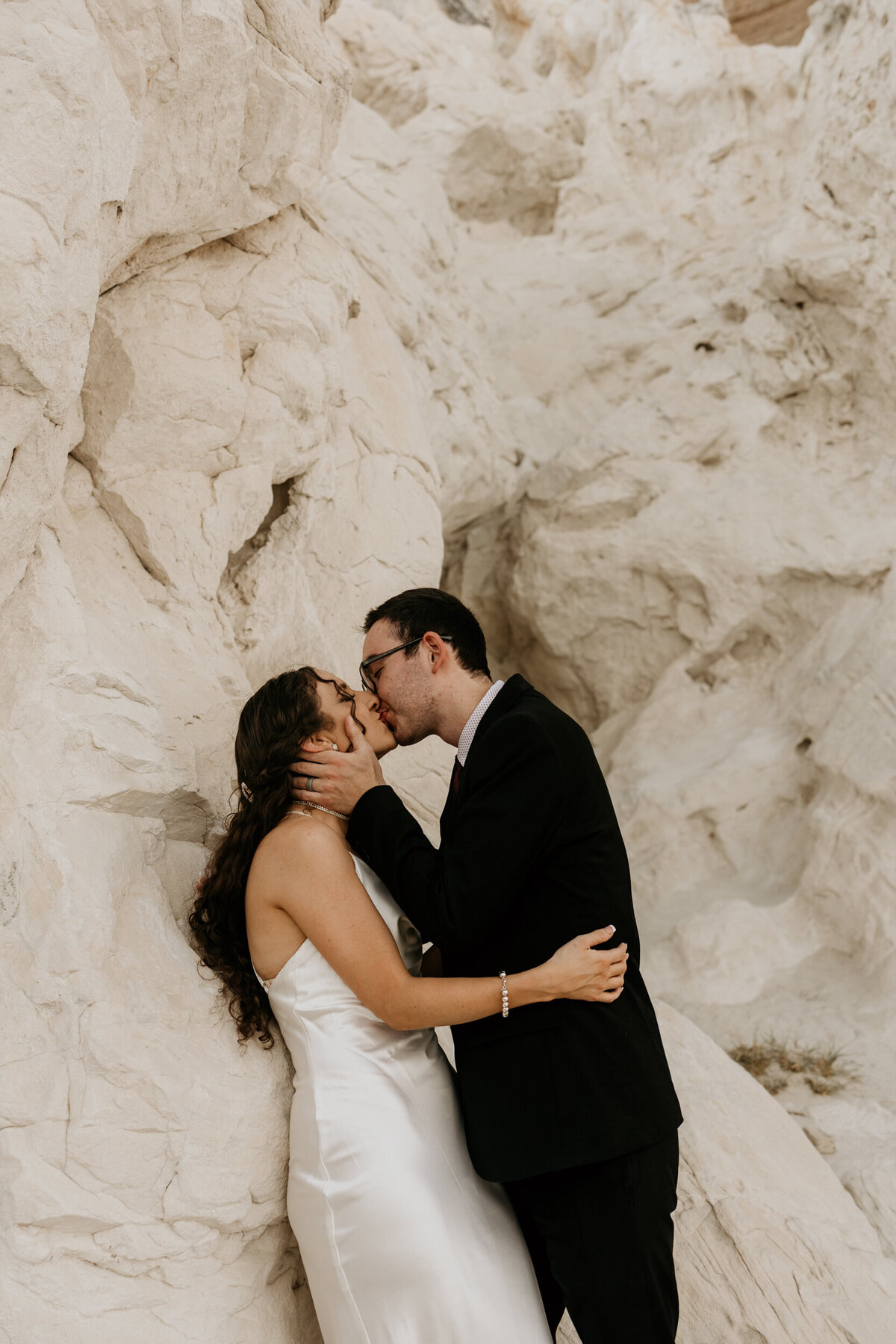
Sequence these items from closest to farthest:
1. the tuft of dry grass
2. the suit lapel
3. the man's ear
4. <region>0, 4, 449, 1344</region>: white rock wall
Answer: <region>0, 4, 449, 1344</region>: white rock wall
the suit lapel
the man's ear
the tuft of dry grass

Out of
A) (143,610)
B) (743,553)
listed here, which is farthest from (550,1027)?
(743,553)

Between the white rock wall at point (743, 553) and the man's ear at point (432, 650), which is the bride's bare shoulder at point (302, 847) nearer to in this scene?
the man's ear at point (432, 650)

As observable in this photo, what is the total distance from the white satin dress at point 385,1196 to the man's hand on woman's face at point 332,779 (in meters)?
0.35

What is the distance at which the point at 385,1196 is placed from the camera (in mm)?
2172

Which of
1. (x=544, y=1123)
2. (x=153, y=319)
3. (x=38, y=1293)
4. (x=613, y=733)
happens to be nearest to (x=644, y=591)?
(x=613, y=733)

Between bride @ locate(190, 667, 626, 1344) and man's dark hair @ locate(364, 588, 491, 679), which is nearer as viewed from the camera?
bride @ locate(190, 667, 626, 1344)

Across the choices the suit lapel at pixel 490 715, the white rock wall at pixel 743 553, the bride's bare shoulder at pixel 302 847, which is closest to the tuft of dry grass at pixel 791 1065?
the white rock wall at pixel 743 553

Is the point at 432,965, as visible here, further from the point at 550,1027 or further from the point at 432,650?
the point at 432,650

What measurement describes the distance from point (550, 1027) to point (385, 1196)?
50 cm

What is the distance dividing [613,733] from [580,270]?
11.6ft

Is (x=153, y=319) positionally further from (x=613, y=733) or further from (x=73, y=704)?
(x=613, y=733)

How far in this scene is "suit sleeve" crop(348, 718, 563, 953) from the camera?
2.19 metres

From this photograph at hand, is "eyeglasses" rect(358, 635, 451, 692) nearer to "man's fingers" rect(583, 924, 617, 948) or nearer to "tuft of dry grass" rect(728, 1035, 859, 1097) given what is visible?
"man's fingers" rect(583, 924, 617, 948)

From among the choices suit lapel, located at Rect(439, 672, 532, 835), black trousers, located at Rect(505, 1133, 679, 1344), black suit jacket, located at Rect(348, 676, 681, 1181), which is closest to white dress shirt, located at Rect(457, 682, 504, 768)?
suit lapel, located at Rect(439, 672, 532, 835)
